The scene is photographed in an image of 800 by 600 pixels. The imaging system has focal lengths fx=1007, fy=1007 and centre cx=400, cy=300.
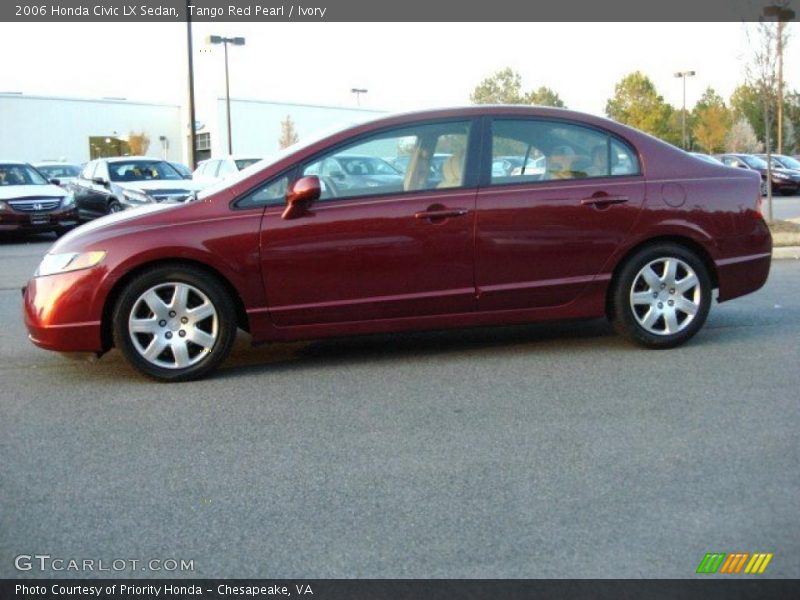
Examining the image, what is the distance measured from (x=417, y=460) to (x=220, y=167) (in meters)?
18.0

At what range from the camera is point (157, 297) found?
6.14 meters

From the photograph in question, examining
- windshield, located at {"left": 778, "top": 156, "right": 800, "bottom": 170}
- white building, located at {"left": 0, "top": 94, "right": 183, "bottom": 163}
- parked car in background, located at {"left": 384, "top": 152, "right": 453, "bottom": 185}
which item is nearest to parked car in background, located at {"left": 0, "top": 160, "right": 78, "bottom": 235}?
parked car in background, located at {"left": 384, "top": 152, "right": 453, "bottom": 185}

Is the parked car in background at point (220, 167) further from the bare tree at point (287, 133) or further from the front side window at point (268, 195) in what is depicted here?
the bare tree at point (287, 133)

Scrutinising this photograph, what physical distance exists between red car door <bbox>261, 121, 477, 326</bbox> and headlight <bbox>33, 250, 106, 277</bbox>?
102cm

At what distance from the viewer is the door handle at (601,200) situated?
6598 millimetres

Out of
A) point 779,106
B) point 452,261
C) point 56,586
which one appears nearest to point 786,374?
point 452,261

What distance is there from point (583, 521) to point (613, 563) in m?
0.38

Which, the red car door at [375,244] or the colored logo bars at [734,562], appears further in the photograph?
the red car door at [375,244]

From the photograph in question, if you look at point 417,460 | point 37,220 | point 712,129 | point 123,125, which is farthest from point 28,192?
point 712,129

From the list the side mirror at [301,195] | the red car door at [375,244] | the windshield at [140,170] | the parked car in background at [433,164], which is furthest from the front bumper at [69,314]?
the windshield at [140,170]

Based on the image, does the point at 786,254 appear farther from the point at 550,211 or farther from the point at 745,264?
the point at 550,211

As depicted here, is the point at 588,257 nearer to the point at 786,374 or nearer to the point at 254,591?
the point at 786,374

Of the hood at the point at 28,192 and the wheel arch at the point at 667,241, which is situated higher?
the hood at the point at 28,192

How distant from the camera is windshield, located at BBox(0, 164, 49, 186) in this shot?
1945 cm
